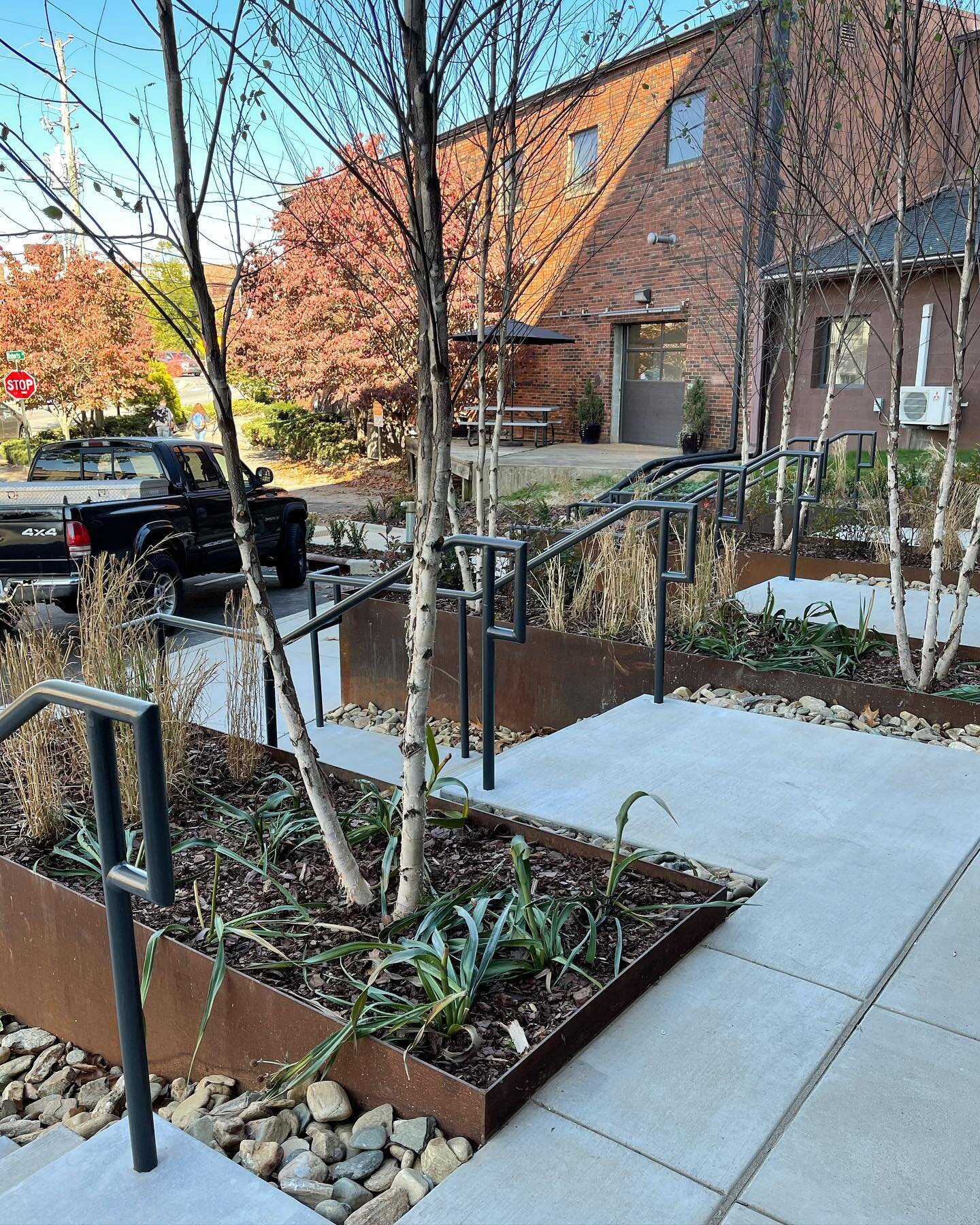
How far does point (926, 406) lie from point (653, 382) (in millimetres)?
7265

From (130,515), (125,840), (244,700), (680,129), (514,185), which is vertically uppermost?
(680,129)

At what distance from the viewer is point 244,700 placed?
4086mm

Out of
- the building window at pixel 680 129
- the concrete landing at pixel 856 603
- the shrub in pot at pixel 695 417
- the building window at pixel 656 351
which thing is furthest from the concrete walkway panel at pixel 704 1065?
the building window at pixel 656 351

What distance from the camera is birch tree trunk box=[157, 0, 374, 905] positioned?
7.50 feet

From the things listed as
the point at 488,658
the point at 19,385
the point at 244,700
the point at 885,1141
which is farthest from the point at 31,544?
the point at 19,385

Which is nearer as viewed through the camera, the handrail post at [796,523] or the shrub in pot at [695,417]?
the handrail post at [796,523]

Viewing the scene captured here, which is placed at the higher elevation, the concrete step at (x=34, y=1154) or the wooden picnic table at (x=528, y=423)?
the wooden picnic table at (x=528, y=423)

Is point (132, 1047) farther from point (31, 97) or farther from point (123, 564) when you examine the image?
point (123, 564)

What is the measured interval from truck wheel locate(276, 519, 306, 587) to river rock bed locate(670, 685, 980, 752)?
6.30 m

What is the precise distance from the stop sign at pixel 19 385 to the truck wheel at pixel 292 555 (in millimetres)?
11304

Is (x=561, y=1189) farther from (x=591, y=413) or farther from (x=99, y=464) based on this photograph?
(x=591, y=413)

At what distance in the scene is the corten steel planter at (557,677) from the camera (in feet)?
15.6

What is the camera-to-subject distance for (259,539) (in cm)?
1003

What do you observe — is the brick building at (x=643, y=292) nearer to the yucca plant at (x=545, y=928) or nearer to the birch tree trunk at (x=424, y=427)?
the birch tree trunk at (x=424, y=427)
